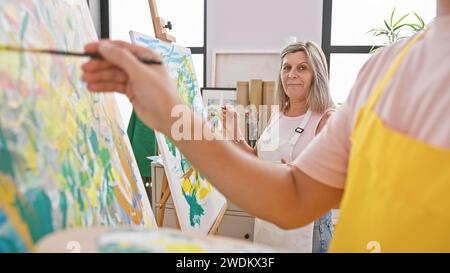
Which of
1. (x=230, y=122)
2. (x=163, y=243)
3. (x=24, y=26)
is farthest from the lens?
(x=230, y=122)

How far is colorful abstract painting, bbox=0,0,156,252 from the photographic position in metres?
0.56

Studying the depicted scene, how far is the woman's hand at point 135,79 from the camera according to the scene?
0.66 metres

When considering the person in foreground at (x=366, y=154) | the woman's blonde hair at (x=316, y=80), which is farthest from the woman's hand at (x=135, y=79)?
the woman's blonde hair at (x=316, y=80)

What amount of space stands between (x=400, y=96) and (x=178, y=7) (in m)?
3.26

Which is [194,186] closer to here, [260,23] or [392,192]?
[392,192]

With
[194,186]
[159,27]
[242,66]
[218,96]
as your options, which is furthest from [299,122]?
[242,66]

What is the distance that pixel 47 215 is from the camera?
611 millimetres

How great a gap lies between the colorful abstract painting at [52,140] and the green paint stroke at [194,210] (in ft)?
1.82

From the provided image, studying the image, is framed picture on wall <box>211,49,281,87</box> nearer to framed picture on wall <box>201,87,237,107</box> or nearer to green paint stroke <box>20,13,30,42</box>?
framed picture on wall <box>201,87,237,107</box>

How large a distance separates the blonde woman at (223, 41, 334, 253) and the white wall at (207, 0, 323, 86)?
43.3 inches

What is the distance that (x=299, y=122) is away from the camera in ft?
6.61

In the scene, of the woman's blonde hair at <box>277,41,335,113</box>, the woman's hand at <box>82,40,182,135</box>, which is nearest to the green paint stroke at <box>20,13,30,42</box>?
the woman's hand at <box>82,40,182,135</box>

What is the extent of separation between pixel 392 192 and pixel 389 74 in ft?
0.68
